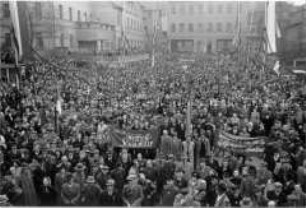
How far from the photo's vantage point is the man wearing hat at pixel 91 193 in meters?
5.97

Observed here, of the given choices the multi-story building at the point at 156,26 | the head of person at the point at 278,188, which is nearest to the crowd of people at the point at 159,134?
the head of person at the point at 278,188

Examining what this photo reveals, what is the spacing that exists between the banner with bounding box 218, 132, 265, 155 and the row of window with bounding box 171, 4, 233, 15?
3.04 m

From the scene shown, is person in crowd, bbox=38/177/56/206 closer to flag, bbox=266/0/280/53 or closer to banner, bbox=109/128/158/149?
banner, bbox=109/128/158/149

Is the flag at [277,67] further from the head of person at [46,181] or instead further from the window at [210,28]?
the head of person at [46,181]

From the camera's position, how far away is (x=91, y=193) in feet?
19.6

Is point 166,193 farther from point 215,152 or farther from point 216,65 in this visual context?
point 216,65

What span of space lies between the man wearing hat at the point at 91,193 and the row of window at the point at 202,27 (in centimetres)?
456

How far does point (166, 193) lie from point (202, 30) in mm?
4896

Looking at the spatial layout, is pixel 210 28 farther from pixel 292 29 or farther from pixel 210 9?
pixel 292 29

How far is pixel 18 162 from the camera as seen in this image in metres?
7.01

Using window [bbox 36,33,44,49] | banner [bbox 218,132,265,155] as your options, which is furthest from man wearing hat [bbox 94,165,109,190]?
window [bbox 36,33,44,49]

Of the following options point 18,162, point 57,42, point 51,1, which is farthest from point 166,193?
point 51,1

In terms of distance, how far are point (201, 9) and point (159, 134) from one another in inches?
127

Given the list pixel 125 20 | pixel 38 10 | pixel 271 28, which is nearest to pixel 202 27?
pixel 271 28
